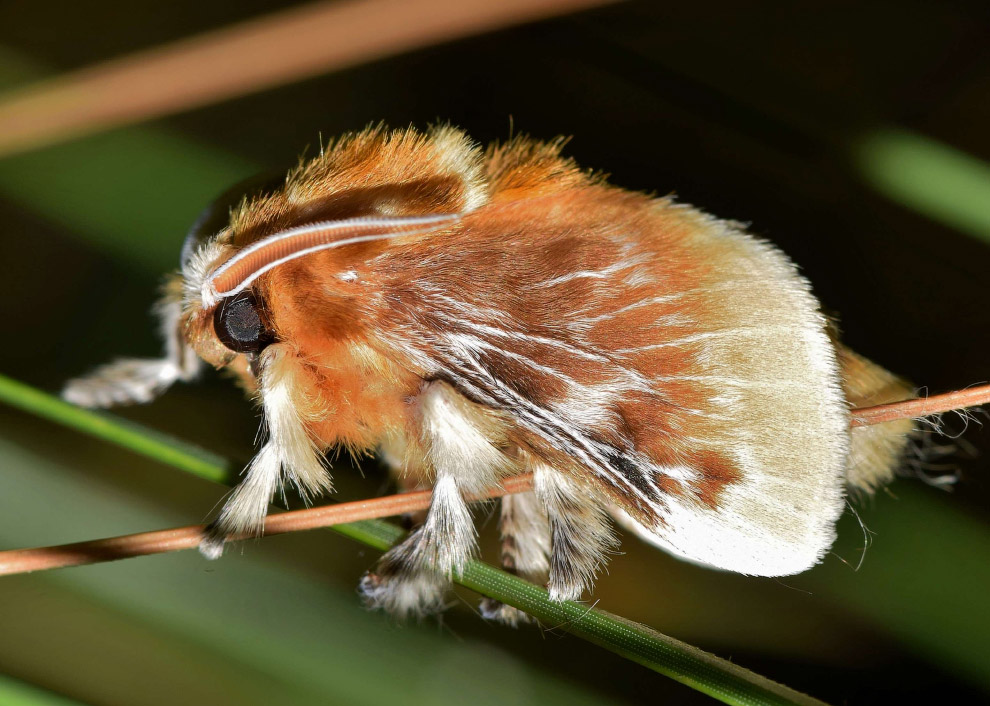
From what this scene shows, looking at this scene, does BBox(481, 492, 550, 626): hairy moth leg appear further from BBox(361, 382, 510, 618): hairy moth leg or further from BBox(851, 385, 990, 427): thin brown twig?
BBox(851, 385, 990, 427): thin brown twig

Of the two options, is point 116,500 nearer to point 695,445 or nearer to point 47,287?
point 47,287

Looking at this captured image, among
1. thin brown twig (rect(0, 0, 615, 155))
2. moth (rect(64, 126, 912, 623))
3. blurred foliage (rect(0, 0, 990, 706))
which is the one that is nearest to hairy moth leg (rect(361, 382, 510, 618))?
moth (rect(64, 126, 912, 623))

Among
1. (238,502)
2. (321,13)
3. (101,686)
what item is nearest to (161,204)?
(321,13)

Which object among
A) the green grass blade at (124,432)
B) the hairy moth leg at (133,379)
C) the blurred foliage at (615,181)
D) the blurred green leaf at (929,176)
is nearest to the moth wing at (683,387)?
the blurred foliage at (615,181)

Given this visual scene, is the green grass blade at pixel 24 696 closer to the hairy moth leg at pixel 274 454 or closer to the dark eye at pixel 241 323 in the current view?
the hairy moth leg at pixel 274 454

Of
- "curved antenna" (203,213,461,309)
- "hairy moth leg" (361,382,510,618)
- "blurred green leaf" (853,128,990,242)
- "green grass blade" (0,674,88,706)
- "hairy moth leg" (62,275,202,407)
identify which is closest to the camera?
"curved antenna" (203,213,461,309)
